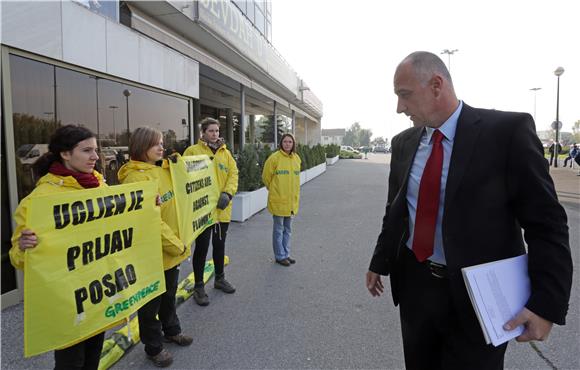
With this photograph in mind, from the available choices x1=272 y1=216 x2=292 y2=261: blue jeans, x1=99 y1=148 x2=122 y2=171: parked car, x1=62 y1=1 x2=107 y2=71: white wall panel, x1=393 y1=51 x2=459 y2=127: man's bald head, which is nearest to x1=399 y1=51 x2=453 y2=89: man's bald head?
x1=393 y1=51 x2=459 y2=127: man's bald head

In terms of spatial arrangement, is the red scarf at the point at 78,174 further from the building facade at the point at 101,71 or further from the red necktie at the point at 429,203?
the building facade at the point at 101,71

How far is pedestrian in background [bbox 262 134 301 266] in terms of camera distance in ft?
17.0

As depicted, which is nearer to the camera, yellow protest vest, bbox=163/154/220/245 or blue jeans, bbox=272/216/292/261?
yellow protest vest, bbox=163/154/220/245

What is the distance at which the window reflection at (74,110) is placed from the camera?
164 inches

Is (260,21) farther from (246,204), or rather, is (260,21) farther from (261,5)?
(246,204)

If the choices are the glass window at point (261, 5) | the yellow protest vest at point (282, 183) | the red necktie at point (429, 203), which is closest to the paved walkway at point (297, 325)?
the yellow protest vest at point (282, 183)

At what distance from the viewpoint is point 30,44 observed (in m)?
4.06

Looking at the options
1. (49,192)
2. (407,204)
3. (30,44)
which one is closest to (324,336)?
(407,204)

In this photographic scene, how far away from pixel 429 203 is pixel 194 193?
94.7 inches

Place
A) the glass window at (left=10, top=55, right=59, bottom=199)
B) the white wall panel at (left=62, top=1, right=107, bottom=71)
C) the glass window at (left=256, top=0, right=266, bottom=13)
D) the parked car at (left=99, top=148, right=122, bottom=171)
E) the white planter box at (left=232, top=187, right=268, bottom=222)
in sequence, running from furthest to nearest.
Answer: the glass window at (left=256, top=0, right=266, bottom=13), the white planter box at (left=232, top=187, right=268, bottom=222), the parked car at (left=99, top=148, right=122, bottom=171), the white wall panel at (left=62, top=1, right=107, bottom=71), the glass window at (left=10, top=55, right=59, bottom=199)

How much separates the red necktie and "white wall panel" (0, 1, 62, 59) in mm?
4535

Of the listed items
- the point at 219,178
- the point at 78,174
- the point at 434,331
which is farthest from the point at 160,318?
the point at 434,331

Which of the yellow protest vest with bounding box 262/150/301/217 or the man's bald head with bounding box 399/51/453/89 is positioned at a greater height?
the man's bald head with bounding box 399/51/453/89

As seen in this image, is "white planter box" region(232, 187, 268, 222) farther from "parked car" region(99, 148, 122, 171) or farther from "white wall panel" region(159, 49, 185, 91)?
"white wall panel" region(159, 49, 185, 91)
